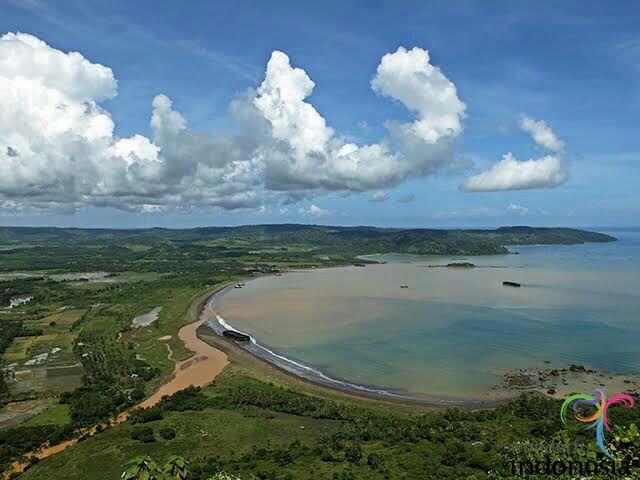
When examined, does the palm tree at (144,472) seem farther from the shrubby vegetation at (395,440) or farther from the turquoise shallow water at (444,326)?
the turquoise shallow water at (444,326)

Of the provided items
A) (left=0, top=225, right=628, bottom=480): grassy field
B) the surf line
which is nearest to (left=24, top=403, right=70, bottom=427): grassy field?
(left=0, top=225, right=628, bottom=480): grassy field

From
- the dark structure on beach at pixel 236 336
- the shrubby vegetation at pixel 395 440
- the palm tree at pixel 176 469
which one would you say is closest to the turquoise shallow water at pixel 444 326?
the dark structure on beach at pixel 236 336

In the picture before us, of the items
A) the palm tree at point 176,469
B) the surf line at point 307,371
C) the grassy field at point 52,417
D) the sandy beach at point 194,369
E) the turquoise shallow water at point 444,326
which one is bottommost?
the sandy beach at point 194,369

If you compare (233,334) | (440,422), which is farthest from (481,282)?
(440,422)

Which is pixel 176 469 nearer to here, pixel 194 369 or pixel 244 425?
Answer: pixel 244 425

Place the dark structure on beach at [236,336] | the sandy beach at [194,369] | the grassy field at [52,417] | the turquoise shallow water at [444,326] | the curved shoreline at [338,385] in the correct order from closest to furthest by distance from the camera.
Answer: the grassy field at [52,417], the curved shoreline at [338,385], the sandy beach at [194,369], the turquoise shallow water at [444,326], the dark structure on beach at [236,336]

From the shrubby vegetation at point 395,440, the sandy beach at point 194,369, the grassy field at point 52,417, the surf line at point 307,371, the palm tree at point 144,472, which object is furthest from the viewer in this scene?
the sandy beach at point 194,369

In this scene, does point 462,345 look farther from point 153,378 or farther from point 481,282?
point 481,282

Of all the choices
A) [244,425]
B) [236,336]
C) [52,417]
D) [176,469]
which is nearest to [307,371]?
[244,425]
